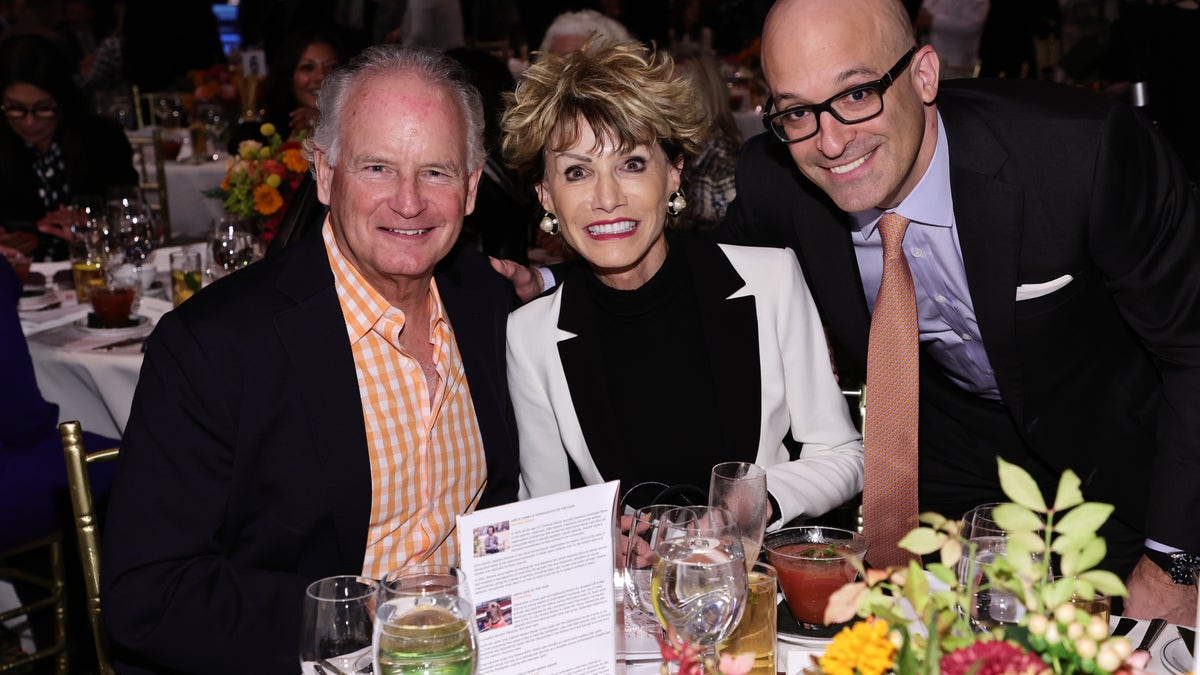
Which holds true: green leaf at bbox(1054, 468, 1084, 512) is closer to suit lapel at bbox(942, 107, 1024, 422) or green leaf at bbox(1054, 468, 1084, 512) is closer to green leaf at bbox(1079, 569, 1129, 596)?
green leaf at bbox(1079, 569, 1129, 596)

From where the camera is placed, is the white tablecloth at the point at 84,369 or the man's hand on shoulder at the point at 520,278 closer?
the man's hand on shoulder at the point at 520,278

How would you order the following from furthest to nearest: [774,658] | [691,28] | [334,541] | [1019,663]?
[691,28] < [334,541] < [774,658] < [1019,663]

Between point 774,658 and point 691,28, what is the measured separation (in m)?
10.4

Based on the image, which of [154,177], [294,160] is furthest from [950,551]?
[154,177]

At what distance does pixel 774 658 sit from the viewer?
1.49m

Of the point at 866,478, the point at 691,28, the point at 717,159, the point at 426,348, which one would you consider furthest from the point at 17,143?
the point at 691,28

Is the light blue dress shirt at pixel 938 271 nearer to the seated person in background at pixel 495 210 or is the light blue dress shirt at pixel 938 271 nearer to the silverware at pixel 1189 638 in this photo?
the silverware at pixel 1189 638

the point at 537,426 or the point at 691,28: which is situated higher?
the point at 691,28

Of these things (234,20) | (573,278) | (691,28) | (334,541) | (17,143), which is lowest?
(334,541)

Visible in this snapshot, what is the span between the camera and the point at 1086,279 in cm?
223

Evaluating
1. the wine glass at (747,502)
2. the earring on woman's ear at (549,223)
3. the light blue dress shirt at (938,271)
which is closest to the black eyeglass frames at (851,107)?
the light blue dress shirt at (938,271)

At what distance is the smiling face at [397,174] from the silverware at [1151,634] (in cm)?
134

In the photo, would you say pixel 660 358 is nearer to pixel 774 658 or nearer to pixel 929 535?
pixel 774 658

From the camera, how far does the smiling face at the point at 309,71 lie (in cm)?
599
